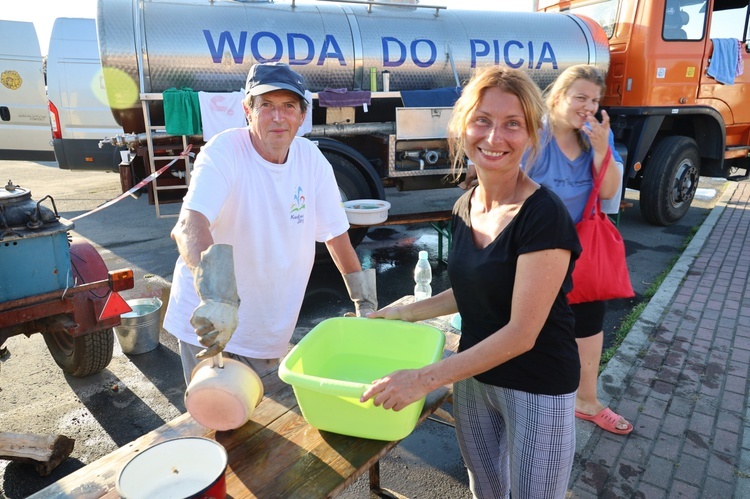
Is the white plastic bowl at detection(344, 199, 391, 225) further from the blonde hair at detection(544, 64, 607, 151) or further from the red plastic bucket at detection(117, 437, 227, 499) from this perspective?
the red plastic bucket at detection(117, 437, 227, 499)

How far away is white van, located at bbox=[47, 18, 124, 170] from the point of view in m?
8.81

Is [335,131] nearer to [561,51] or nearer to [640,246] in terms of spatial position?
[561,51]

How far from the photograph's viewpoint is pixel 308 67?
18.8 feet

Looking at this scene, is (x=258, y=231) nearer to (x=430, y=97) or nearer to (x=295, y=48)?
(x=295, y=48)

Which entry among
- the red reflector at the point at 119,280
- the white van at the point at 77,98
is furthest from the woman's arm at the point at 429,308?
the white van at the point at 77,98

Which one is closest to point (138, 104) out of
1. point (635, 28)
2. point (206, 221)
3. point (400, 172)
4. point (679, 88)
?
point (400, 172)

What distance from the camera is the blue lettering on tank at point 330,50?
577cm

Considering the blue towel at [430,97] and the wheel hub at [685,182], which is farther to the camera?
the wheel hub at [685,182]

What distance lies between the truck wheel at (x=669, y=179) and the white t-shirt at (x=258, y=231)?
6557 mm

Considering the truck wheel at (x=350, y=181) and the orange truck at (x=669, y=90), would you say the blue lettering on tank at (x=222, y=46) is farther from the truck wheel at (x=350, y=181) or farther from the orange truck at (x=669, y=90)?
the orange truck at (x=669, y=90)

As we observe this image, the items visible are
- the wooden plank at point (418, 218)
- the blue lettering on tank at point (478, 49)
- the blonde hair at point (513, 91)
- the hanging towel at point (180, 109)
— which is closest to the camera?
the blonde hair at point (513, 91)

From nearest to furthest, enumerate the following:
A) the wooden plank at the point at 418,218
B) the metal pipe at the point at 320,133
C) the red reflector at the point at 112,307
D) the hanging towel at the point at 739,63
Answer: the red reflector at the point at 112,307
the metal pipe at the point at 320,133
the wooden plank at the point at 418,218
the hanging towel at the point at 739,63

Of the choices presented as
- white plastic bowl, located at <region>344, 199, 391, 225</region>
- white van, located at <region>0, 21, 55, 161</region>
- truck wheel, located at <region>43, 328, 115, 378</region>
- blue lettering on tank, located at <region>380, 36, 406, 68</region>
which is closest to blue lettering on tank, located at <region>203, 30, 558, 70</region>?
blue lettering on tank, located at <region>380, 36, 406, 68</region>

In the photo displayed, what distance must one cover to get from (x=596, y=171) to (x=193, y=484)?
2.26m
